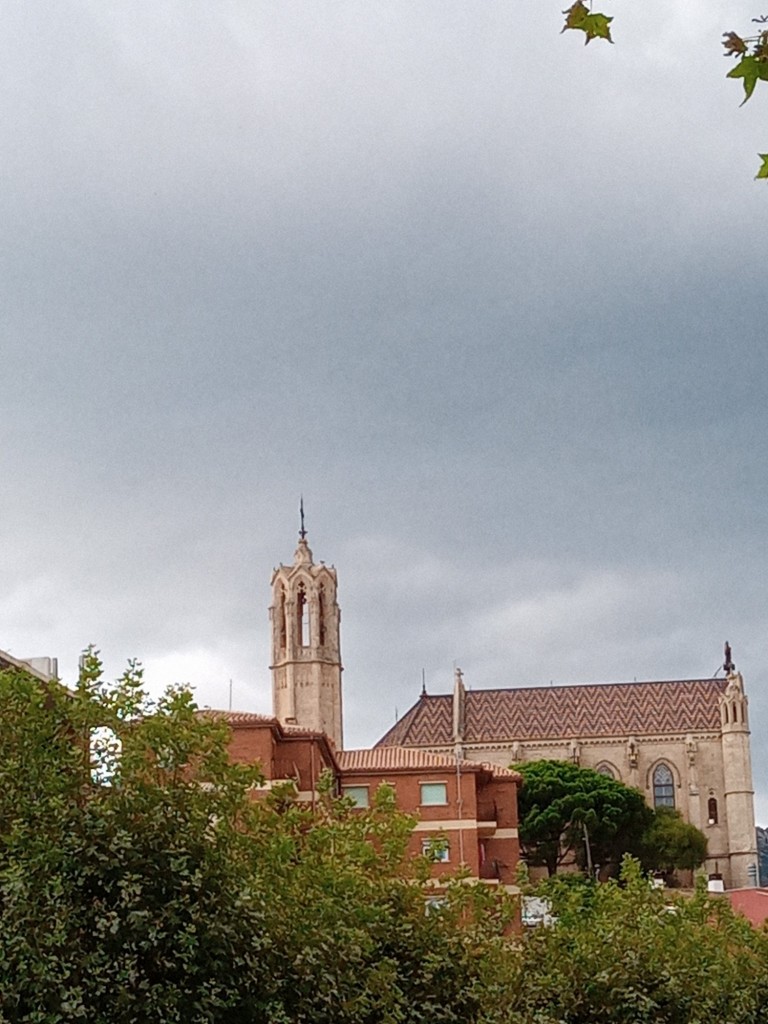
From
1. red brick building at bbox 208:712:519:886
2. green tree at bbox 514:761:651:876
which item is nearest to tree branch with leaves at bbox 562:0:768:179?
red brick building at bbox 208:712:519:886

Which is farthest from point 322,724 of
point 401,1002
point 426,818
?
point 401,1002

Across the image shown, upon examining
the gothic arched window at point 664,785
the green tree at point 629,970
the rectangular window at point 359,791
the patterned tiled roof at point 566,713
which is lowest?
the green tree at point 629,970

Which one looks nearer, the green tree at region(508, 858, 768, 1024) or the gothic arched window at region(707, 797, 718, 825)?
the green tree at region(508, 858, 768, 1024)

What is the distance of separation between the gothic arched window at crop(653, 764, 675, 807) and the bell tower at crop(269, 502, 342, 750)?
1868 cm

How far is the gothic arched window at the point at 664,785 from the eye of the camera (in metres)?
93.8

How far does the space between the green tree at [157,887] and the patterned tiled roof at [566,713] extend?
83.9 m

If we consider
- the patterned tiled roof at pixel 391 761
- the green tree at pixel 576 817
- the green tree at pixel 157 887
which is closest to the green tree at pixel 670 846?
the green tree at pixel 576 817

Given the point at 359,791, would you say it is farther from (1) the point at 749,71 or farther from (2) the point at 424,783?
(1) the point at 749,71

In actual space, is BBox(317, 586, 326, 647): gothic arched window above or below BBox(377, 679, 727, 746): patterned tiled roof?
above

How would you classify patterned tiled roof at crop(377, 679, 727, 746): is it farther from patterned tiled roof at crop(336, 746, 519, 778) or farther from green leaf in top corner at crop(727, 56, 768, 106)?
green leaf in top corner at crop(727, 56, 768, 106)

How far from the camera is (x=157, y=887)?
10570mm

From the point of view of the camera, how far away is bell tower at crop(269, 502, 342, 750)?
93.9m

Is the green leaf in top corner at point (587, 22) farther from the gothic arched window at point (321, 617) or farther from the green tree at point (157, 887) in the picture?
the gothic arched window at point (321, 617)

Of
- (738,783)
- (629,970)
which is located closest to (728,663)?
(738,783)
